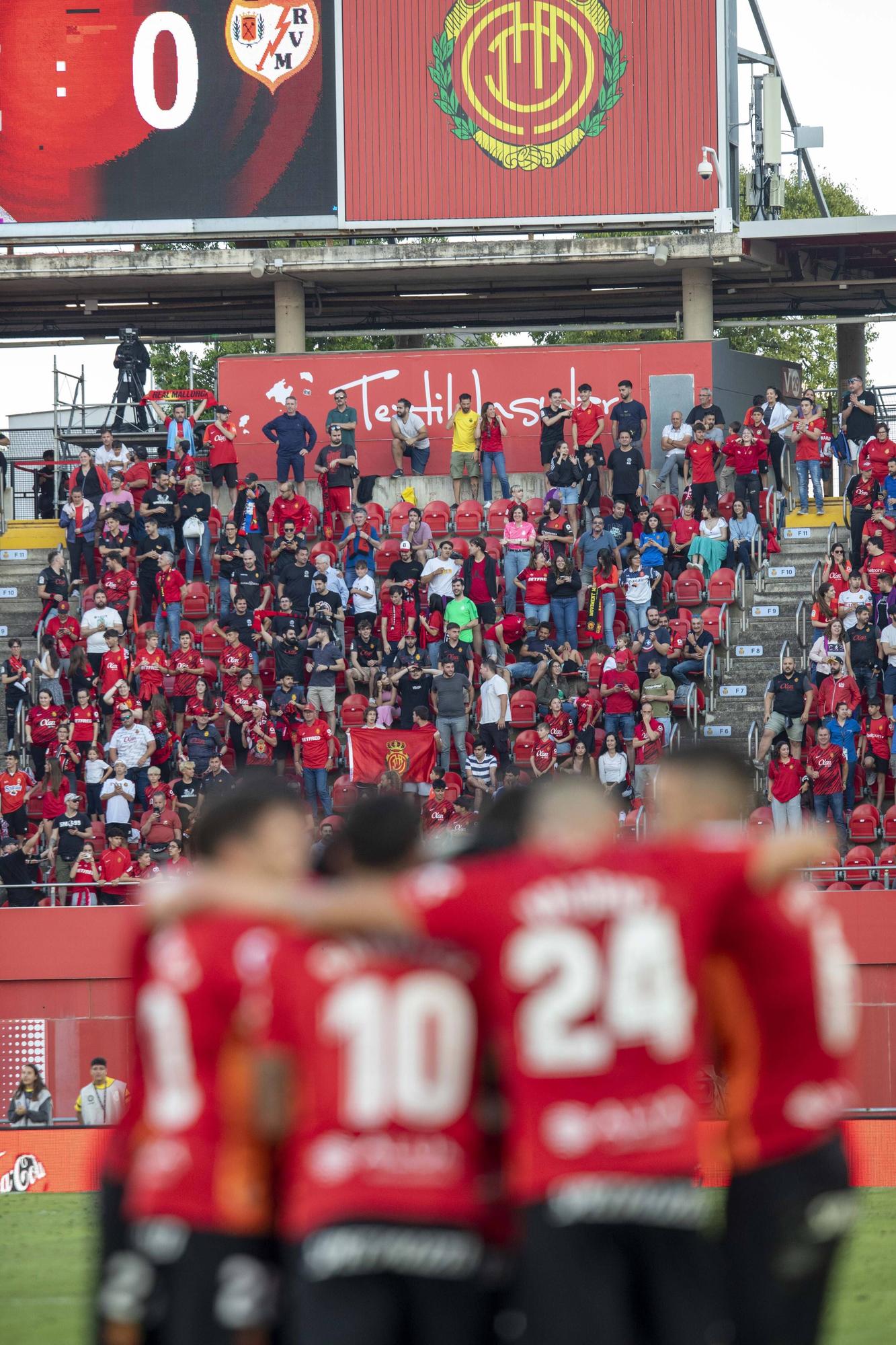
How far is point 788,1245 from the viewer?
488cm

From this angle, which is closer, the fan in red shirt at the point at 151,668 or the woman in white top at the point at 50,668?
the fan in red shirt at the point at 151,668

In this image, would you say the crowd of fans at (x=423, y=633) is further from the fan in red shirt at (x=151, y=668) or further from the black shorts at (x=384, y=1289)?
the black shorts at (x=384, y=1289)

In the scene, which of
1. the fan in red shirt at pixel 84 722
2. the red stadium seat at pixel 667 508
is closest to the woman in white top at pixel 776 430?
the red stadium seat at pixel 667 508

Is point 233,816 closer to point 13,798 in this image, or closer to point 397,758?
point 397,758

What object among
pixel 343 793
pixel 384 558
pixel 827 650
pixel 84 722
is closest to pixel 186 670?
pixel 84 722

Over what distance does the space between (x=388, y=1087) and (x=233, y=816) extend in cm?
77

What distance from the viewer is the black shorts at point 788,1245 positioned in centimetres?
487

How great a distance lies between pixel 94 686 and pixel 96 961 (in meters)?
3.66

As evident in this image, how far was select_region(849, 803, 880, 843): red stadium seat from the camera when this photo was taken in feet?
64.0

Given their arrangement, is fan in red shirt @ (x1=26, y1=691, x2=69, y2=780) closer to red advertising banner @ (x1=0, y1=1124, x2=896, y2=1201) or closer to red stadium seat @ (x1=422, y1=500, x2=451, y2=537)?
red stadium seat @ (x1=422, y1=500, x2=451, y2=537)

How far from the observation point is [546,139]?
93.8 ft

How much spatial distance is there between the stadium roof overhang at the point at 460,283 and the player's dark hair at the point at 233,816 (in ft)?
79.5

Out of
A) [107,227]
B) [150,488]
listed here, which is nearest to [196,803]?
[150,488]

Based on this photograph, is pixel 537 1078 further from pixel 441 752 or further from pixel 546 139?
pixel 546 139
